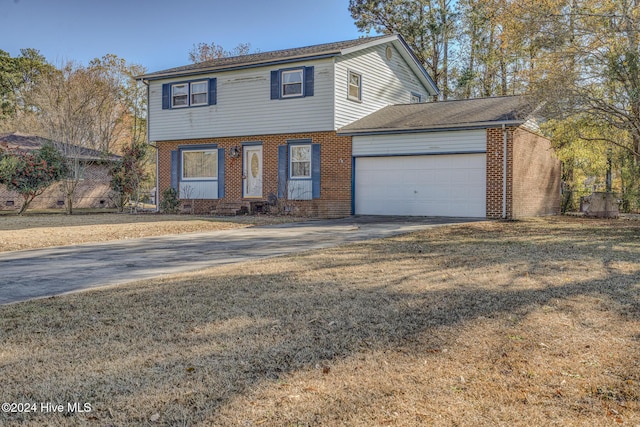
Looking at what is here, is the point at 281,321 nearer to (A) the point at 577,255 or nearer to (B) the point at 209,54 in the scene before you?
(A) the point at 577,255

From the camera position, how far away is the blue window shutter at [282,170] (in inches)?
766

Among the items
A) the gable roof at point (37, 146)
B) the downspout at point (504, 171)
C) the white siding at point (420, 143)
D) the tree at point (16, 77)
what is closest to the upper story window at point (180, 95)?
the gable roof at point (37, 146)

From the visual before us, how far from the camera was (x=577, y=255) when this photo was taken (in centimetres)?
865

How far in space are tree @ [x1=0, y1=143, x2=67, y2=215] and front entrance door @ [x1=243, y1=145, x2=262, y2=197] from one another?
770 centimetres

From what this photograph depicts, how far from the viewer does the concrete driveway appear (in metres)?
6.68

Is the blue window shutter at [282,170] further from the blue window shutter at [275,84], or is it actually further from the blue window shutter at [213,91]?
the blue window shutter at [213,91]

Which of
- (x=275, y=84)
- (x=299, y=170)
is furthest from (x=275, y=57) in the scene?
(x=299, y=170)

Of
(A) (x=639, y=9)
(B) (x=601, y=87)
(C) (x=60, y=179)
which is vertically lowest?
(C) (x=60, y=179)

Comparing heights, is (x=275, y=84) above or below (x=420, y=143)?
above

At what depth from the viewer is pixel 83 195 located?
27312 mm

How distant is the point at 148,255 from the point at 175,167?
13271 millimetres

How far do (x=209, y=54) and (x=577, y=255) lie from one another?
118 ft

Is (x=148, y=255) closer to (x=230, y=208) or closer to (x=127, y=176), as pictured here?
(x=230, y=208)

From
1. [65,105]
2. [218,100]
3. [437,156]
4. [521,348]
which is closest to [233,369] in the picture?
[521,348]
